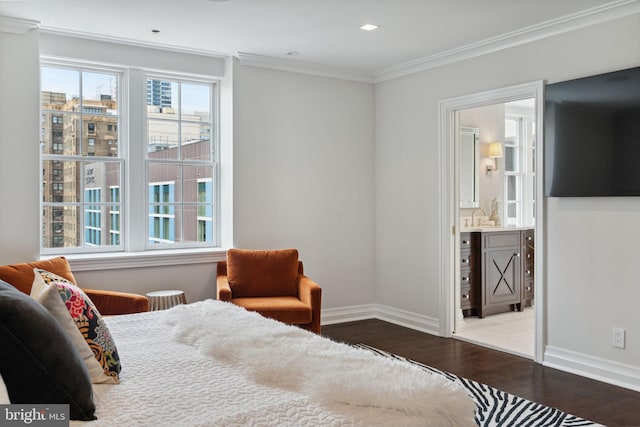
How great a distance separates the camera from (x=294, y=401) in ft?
5.56

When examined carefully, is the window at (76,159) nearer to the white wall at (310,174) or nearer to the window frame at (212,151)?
the window frame at (212,151)

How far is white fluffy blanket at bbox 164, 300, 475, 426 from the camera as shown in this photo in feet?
5.55

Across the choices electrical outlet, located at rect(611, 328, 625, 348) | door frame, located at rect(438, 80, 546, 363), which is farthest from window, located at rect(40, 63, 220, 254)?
electrical outlet, located at rect(611, 328, 625, 348)

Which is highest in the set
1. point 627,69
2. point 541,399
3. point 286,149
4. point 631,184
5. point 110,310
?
point 627,69

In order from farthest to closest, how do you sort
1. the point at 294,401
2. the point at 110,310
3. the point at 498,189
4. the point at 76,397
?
the point at 498,189
the point at 110,310
the point at 294,401
the point at 76,397

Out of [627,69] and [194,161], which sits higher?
[627,69]

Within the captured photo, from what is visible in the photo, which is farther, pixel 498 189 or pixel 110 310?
pixel 498 189

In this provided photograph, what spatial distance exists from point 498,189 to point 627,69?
315cm

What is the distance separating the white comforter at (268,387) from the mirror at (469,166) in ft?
14.2

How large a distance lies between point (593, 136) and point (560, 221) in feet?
2.20

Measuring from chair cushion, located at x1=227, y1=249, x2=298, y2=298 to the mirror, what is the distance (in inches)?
98.9

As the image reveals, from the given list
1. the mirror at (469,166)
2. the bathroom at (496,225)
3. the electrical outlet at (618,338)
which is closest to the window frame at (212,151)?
the bathroom at (496,225)

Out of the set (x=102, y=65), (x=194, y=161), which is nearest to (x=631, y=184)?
(x=194, y=161)

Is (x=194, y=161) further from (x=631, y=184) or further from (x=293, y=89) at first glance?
(x=631, y=184)
